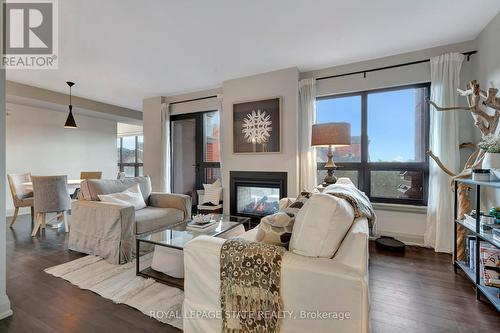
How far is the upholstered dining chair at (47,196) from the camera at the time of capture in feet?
10.8

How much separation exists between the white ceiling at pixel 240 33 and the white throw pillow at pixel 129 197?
1.85m

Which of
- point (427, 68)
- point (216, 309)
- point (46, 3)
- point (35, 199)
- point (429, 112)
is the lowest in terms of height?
point (216, 309)

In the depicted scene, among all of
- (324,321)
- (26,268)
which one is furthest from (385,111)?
(26,268)

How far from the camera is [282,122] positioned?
3686 millimetres

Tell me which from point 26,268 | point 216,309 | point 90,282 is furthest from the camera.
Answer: point 26,268

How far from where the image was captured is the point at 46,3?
7.07 ft

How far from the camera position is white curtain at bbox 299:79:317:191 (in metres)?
3.52

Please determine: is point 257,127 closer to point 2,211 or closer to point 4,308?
point 2,211

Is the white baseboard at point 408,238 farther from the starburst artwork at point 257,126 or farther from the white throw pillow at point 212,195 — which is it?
the white throw pillow at point 212,195

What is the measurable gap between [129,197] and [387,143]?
3.57 meters

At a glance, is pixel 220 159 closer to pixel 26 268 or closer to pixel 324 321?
pixel 26 268

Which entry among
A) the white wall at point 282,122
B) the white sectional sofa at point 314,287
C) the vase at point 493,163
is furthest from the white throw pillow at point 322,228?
the white wall at point 282,122

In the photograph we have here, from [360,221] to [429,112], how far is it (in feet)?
8.17

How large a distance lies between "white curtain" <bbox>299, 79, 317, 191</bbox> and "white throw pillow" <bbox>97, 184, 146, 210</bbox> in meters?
2.34
